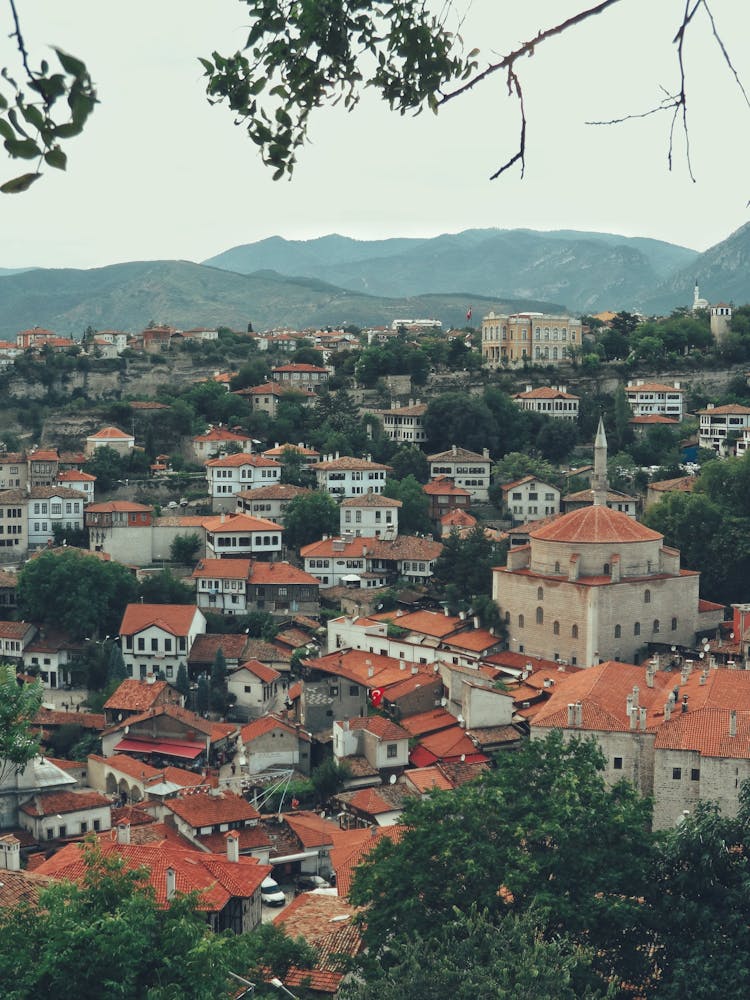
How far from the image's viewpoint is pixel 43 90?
295 centimetres

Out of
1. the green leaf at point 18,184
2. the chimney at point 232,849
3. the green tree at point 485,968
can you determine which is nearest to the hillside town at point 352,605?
the chimney at point 232,849

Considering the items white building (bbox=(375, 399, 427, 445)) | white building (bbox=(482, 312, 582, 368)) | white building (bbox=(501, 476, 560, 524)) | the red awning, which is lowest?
the red awning

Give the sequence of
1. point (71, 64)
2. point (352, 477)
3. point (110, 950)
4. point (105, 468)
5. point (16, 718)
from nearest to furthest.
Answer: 1. point (71, 64)
2. point (110, 950)
3. point (16, 718)
4. point (352, 477)
5. point (105, 468)

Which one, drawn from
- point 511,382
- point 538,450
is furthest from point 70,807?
point 511,382

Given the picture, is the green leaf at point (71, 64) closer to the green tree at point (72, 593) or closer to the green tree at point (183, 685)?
the green tree at point (183, 685)

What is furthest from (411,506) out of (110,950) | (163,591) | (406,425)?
(110,950)

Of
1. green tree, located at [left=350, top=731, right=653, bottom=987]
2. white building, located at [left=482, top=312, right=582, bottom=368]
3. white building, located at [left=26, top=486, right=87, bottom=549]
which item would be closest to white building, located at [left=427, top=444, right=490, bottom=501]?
white building, located at [left=26, top=486, right=87, bottom=549]

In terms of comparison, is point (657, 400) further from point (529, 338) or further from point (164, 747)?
point (164, 747)

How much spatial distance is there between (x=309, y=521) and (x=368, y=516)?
1.75m

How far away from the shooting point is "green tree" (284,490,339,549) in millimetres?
36812

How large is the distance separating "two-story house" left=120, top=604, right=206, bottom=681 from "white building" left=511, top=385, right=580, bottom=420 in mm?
20376

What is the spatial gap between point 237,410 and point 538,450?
11602 millimetres

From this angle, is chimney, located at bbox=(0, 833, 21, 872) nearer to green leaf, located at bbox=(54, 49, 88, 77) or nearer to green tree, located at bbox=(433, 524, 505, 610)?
green tree, located at bbox=(433, 524, 505, 610)

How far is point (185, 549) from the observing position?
36.2 metres
